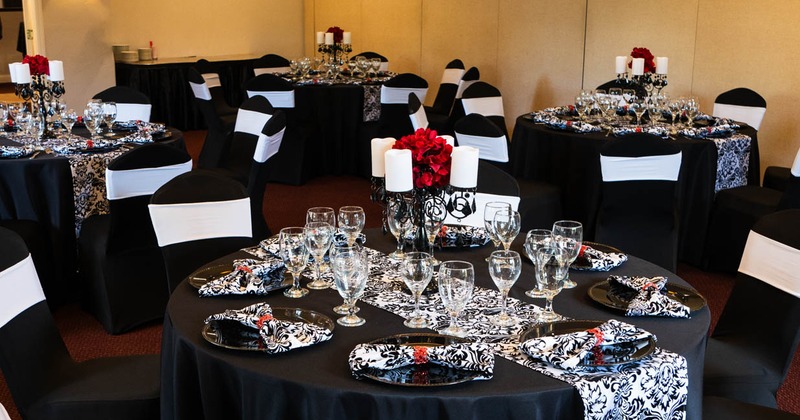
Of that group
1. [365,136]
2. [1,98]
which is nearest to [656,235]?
[365,136]

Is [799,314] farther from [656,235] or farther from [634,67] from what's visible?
[634,67]

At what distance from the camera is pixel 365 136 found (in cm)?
852

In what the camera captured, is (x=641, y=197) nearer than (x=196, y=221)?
No

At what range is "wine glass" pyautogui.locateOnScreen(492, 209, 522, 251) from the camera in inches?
115

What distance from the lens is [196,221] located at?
11.0ft

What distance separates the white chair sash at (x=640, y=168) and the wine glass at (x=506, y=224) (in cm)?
208

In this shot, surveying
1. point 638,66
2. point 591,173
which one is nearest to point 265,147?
point 591,173

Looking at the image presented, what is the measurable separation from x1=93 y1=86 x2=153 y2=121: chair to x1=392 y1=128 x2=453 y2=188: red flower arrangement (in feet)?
13.8

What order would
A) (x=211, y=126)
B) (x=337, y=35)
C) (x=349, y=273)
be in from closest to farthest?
1. (x=349, y=273)
2. (x=211, y=126)
3. (x=337, y=35)

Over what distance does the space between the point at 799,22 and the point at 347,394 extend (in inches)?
243

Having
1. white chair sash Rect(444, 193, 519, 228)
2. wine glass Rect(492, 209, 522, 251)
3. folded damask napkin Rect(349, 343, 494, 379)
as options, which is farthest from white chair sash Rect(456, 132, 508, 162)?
folded damask napkin Rect(349, 343, 494, 379)

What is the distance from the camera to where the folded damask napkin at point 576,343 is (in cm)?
216

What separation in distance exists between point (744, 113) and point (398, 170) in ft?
16.2

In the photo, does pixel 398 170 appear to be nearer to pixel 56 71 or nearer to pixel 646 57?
pixel 56 71
